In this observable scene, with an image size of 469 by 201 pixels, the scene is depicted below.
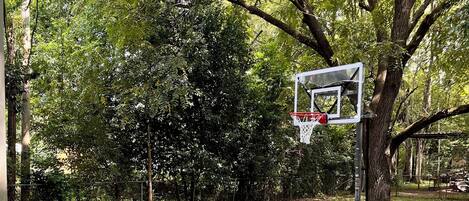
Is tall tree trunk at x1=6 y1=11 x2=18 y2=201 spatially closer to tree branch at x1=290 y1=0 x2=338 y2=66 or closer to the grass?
tree branch at x1=290 y1=0 x2=338 y2=66

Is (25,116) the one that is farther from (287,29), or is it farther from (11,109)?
(287,29)

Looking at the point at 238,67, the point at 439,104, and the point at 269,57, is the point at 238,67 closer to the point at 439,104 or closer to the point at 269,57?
the point at 269,57

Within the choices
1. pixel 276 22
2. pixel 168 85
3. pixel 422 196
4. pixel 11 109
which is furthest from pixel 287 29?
pixel 422 196

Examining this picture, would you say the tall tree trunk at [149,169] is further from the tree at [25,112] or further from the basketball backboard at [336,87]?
the basketball backboard at [336,87]

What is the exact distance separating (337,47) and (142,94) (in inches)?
137

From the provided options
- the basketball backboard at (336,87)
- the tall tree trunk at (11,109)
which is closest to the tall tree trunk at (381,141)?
the basketball backboard at (336,87)

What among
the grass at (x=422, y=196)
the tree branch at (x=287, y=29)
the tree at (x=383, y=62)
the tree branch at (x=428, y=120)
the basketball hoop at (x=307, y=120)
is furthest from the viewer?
the grass at (x=422, y=196)

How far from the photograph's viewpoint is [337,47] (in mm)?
7516

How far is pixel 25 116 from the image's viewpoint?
7512 millimetres

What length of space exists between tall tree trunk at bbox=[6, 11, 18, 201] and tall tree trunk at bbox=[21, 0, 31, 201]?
5.8 inches

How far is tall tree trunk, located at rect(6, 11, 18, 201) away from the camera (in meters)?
6.93

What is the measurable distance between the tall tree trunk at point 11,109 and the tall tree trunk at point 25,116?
0.48ft

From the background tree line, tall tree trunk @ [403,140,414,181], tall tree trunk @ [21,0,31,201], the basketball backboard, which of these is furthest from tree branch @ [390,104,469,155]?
tall tree trunk @ [403,140,414,181]

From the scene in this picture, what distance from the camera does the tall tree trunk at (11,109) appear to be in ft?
22.7
